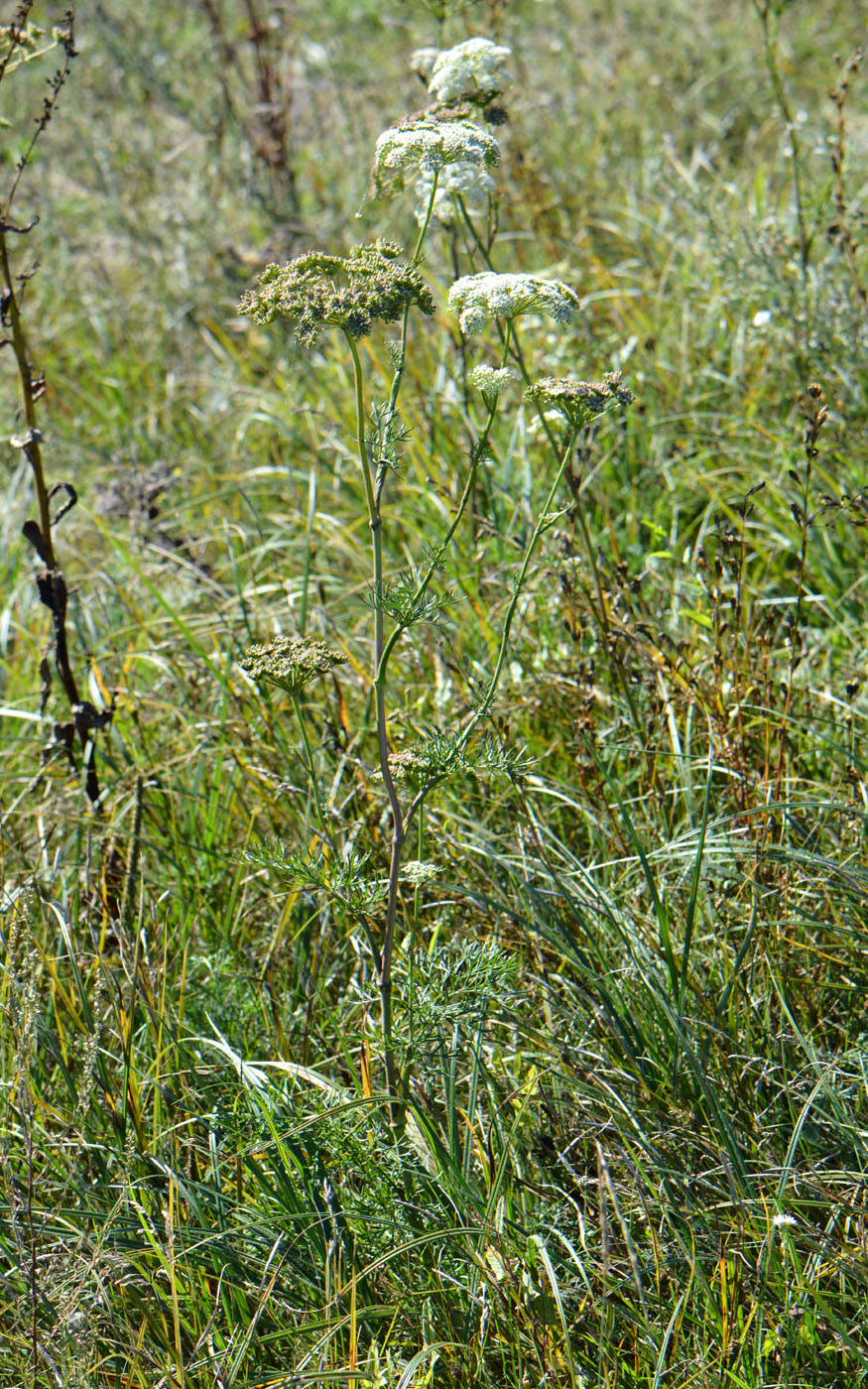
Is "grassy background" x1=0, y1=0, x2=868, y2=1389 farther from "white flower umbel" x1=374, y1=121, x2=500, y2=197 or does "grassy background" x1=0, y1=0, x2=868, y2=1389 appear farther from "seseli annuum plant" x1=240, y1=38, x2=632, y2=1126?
"white flower umbel" x1=374, y1=121, x2=500, y2=197

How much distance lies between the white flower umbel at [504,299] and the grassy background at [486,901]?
1.92ft

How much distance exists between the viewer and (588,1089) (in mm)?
1745

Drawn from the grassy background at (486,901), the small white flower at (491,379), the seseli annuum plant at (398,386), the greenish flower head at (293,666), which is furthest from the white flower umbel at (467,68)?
the greenish flower head at (293,666)

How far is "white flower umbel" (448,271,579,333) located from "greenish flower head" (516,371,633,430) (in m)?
0.09

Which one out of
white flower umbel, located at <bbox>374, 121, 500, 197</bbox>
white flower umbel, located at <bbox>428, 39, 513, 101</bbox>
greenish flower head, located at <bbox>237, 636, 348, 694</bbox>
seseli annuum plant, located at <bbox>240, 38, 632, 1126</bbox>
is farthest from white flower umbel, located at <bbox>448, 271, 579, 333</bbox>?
white flower umbel, located at <bbox>428, 39, 513, 101</bbox>

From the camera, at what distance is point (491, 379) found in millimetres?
1508

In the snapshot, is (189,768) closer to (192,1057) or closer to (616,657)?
(192,1057)

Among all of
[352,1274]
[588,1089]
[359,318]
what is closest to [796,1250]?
[588,1089]

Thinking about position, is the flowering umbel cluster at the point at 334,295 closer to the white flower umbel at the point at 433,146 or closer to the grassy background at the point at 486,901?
the white flower umbel at the point at 433,146

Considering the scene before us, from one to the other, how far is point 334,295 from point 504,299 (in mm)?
230

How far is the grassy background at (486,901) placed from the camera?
159 cm

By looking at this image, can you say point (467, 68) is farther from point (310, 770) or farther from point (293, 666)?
point (310, 770)

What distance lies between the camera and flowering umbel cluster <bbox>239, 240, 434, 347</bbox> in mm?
1423

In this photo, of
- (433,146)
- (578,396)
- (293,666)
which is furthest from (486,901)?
(433,146)
